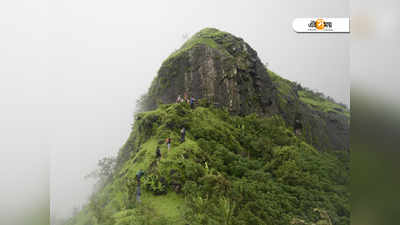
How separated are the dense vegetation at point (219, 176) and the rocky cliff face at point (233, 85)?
12 cm

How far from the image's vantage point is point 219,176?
257 cm

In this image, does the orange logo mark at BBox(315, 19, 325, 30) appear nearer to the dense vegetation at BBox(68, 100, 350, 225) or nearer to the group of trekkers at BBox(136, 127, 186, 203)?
the dense vegetation at BBox(68, 100, 350, 225)

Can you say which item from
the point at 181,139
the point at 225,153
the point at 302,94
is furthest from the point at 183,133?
the point at 302,94

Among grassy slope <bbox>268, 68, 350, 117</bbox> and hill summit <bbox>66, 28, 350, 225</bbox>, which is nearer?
hill summit <bbox>66, 28, 350, 225</bbox>

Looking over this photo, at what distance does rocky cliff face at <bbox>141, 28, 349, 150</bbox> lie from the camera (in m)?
2.72

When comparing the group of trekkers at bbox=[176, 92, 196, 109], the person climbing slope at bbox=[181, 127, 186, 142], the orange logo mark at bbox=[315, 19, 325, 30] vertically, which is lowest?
the person climbing slope at bbox=[181, 127, 186, 142]

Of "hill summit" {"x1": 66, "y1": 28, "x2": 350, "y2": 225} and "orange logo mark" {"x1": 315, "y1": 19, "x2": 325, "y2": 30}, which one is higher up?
"orange logo mark" {"x1": 315, "y1": 19, "x2": 325, "y2": 30}

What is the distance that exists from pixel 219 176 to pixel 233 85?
992 mm

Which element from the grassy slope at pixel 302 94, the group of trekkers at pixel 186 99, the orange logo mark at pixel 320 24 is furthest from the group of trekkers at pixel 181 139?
the orange logo mark at pixel 320 24

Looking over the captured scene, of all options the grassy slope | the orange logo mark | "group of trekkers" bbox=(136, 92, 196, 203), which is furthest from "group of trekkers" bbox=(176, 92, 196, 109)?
the orange logo mark

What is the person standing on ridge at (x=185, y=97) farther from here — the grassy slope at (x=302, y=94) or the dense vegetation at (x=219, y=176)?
the grassy slope at (x=302, y=94)

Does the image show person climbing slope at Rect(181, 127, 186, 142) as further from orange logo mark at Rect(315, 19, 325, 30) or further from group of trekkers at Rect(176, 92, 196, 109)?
orange logo mark at Rect(315, 19, 325, 30)

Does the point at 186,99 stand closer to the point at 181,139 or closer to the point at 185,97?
the point at 185,97

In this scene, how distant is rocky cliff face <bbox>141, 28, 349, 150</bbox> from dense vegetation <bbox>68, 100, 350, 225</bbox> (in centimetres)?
12
